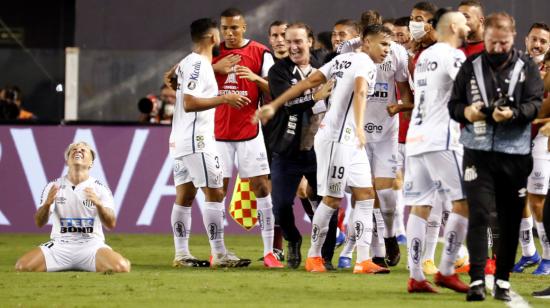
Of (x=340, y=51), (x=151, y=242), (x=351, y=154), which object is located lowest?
(x=151, y=242)

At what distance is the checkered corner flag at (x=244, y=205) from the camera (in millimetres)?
14938

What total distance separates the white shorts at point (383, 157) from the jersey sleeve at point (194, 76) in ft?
5.74

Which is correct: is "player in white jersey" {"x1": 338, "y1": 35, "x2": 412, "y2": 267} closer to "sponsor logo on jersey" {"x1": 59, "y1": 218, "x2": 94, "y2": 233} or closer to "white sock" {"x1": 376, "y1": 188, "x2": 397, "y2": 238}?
"white sock" {"x1": 376, "y1": 188, "x2": 397, "y2": 238}

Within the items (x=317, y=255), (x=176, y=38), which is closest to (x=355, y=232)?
(x=317, y=255)

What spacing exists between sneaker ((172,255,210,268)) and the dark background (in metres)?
5.65

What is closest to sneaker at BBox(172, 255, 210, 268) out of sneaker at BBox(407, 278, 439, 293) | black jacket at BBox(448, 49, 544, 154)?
sneaker at BBox(407, 278, 439, 293)

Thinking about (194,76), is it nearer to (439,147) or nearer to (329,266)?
(329,266)

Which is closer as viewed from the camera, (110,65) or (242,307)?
(242,307)

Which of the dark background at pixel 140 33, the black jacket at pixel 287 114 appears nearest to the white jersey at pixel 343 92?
the black jacket at pixel 287 114

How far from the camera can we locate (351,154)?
1170cm

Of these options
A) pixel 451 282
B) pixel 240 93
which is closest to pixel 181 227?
pixel 240 93

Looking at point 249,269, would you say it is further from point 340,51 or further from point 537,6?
point 537,6

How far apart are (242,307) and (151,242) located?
23.2 ft

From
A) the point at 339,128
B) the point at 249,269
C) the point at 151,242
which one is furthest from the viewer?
the point at 151,242
